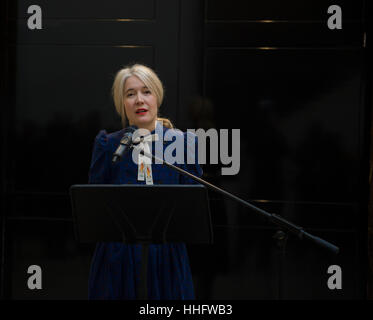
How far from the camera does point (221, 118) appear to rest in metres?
4.18

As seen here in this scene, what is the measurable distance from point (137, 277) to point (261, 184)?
57.8 inches

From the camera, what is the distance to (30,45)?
430cm

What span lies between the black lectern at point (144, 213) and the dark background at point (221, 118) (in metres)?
1.66

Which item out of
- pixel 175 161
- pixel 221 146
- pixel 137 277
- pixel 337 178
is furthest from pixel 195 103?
pixel 137 277

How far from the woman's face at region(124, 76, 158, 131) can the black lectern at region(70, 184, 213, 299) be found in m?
1.00

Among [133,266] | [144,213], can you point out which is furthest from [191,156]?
[144,213]

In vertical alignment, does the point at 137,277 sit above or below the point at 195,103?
below

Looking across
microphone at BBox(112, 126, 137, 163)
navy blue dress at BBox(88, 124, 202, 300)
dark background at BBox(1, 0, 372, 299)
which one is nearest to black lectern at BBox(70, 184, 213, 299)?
microphone at BBox(112, 126, 137, 163)

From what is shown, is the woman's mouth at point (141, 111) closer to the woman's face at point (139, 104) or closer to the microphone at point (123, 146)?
the woman's face at point (139, 104)

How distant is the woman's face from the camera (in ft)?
11.2
